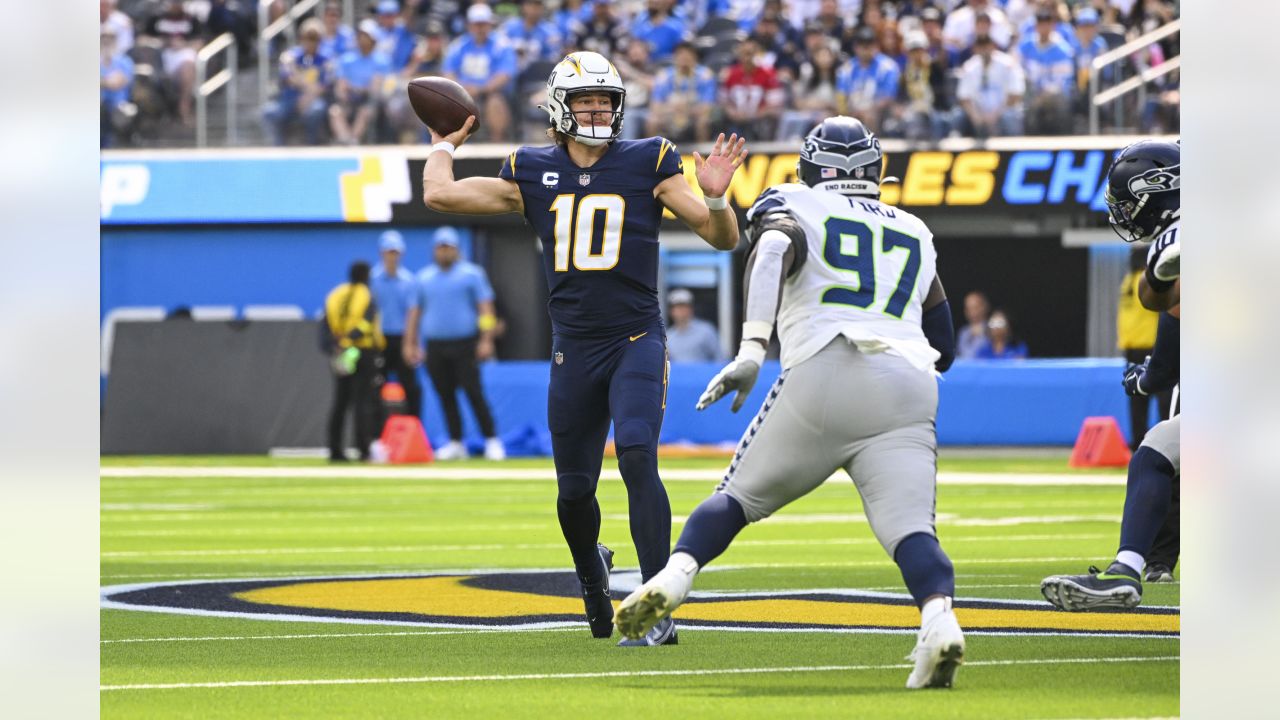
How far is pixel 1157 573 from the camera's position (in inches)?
353

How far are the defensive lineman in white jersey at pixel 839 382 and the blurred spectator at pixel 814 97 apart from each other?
16.3 metres

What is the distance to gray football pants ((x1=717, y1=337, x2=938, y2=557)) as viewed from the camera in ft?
19.1

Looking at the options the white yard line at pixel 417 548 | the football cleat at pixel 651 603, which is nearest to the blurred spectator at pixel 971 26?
the white yard line at pixel 417 548

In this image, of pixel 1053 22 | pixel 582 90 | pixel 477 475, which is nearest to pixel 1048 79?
pixel 1053 22

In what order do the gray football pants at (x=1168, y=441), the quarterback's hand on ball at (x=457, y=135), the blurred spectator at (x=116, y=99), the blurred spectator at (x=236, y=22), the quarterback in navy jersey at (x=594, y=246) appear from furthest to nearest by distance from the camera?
the blurred spectator at (x=236, y=22) → the blurred spectator at (x=116, y=99) → the quarterback's hand on ball at (x=457, y=135) → the gray football pants at (x=1168, y=441) → the quarterback in navy jersey at (x=594, y=246)

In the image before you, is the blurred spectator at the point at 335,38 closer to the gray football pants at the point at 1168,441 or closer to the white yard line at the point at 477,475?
the white yard line at the point at 477,475

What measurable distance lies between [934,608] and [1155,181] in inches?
84.5

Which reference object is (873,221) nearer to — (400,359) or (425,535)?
(425,535)

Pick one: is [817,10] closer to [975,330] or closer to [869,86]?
[869,86]

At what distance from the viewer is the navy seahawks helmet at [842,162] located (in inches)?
245

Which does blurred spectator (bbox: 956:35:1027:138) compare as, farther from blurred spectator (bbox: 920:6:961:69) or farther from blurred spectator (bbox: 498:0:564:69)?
blurred spectator (bbox: 498:0:564:69)
